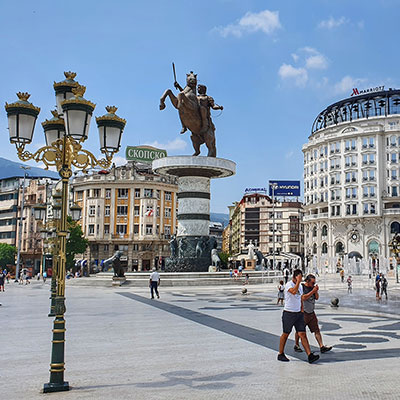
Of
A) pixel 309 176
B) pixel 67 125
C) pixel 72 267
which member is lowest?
pixel 72 267

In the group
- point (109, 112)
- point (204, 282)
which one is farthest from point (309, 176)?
point (109, 112)

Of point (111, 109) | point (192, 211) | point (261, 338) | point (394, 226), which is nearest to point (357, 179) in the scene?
point (394, 226)

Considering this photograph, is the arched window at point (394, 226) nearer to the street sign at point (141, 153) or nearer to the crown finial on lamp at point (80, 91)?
the street sign at point (141, 153)

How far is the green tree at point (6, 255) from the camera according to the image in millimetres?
81938

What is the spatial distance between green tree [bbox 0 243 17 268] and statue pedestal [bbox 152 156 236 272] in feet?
168

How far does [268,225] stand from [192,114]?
82.7 m

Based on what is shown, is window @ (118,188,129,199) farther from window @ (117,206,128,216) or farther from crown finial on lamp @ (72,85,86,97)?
crown finial on lamp @ (72,85,86,97)

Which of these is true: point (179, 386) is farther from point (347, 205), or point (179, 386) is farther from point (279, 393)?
point (347, 205)

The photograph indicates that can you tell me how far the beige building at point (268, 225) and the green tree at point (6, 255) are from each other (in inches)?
2059

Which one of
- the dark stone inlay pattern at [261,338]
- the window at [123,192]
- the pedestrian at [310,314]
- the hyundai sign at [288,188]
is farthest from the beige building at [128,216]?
the pedestrian at [310,314]

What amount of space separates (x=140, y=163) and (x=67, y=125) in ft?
286

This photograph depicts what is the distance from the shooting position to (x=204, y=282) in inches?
1485

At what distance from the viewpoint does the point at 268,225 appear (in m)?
121

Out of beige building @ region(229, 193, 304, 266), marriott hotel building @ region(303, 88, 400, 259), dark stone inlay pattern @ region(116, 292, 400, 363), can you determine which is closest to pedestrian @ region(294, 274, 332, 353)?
dark stone inlay pattern @ region(116, 292, 400, 363)
